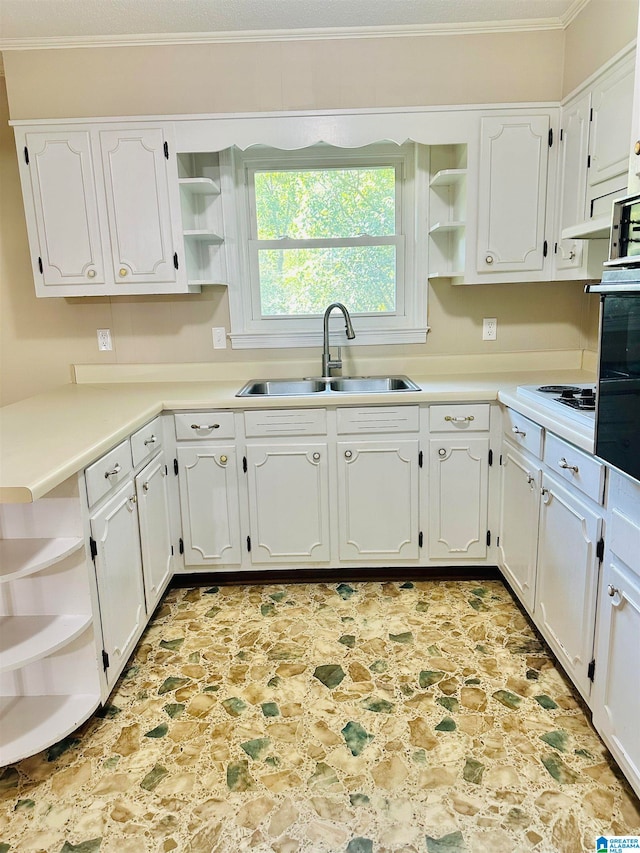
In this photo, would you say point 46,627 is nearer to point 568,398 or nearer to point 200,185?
point 568,398

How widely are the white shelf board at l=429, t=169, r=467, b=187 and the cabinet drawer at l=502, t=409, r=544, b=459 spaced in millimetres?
1132

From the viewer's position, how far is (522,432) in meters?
2.18

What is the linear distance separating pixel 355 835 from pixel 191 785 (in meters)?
0.48

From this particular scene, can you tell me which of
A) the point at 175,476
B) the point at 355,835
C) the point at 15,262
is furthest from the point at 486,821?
the point at 15,262

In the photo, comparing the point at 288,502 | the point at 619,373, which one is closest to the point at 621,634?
the point at 619,373

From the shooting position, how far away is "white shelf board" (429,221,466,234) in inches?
104

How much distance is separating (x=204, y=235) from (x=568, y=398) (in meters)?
1.82

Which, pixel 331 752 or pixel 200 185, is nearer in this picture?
pixel 331 752

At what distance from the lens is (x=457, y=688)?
1.92 metres

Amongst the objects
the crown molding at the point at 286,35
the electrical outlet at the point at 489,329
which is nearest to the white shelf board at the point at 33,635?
the electrical outlet at the point at 489,329

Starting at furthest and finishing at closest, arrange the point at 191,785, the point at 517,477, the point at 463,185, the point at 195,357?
the point at 195,357 < the point at 463,185 < the point at 517,477 < the point at 191,785

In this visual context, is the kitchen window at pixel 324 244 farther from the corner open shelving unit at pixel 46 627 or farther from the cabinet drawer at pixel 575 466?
the corner open shelving unit at pixel 46 627

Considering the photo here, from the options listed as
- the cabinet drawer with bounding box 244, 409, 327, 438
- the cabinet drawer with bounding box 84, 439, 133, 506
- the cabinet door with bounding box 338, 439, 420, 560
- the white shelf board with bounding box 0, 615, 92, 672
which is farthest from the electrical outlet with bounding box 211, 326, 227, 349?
the white shelf board with bounding box 0, 615, 92, 672

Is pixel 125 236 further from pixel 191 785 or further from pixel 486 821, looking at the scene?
pixel 486 821
